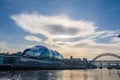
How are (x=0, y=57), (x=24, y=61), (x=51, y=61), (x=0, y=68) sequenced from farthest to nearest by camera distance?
(x=51, y=61), (x=24, y=61), (x=0, y=57), (x=0, y=68)

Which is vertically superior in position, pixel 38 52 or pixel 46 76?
pixel 38 52

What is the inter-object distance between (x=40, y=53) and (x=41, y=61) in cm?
628

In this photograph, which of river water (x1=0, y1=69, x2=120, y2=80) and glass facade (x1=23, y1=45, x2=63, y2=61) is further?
glass facade (x1=23, y1=45, x2=63, y2=61)

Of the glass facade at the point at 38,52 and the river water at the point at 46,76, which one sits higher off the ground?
the glass facade at the point at 38,52

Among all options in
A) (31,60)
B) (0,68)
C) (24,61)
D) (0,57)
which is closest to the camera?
(0,68)

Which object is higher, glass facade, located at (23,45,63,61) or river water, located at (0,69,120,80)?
glass facade, located at (23,45,63,61)

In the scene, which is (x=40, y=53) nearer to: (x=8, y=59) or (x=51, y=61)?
(x=51, y=61)

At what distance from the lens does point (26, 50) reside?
7534 inches

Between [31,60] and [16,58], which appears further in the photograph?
[31,60]

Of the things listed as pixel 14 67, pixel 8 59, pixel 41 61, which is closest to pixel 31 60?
pixel 41 61

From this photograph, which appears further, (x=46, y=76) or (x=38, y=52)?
(x=38, y=52)

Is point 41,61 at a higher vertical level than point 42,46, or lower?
lower

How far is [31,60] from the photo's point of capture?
17238 centimetres

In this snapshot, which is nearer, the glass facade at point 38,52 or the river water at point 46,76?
the river water at point 46,76
